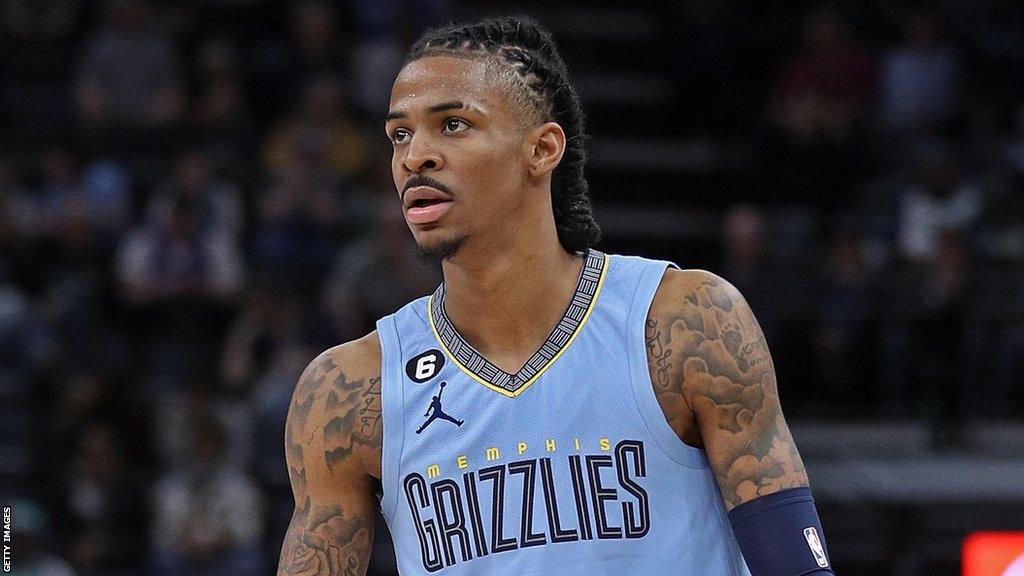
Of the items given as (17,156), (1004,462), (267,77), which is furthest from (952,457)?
(17,156)

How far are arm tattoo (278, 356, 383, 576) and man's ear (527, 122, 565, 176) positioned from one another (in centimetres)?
57

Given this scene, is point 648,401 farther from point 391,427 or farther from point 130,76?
point 130,76

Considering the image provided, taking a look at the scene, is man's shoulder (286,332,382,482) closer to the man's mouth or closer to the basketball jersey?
the basketball jersey

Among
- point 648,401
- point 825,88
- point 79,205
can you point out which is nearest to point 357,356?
point 648,401

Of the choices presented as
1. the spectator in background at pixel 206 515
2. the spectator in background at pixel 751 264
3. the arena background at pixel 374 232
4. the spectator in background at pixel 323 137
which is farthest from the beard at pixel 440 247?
the spectator in background at pixel 323 137

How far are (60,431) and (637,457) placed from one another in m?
6.15

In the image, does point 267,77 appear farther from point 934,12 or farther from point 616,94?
point 934,12

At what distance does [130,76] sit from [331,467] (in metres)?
7.97

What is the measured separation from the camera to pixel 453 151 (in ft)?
11.2

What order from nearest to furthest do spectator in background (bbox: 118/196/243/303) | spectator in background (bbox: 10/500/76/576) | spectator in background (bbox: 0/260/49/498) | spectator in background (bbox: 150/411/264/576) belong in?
spectator in background (bbox: 10/500/76/576) < spectator in background (bbox: 150/411/264/576) < spectator in background (bbox: 0/260/49/498) < spectator in background (bbox: 118/196/243/303)

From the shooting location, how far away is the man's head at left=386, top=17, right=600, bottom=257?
3426 mm

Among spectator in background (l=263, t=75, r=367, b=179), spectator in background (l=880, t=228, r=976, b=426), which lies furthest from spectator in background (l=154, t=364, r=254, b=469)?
spectator in background (l=880, t=228, r=976, b=426)

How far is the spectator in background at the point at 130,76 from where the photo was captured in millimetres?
10719

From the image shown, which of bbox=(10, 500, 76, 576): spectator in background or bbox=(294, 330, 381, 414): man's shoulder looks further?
bbox=(10, 500, 76, 576): spectator in background
